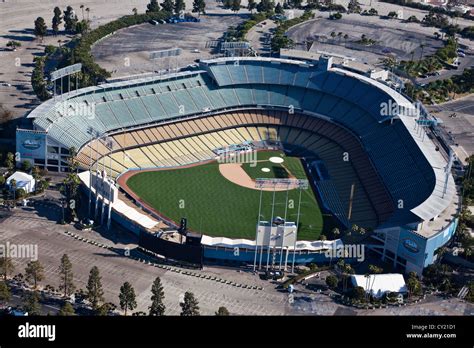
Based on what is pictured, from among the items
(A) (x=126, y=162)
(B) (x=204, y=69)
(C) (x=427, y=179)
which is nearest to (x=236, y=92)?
(B) (x=204, y=69)

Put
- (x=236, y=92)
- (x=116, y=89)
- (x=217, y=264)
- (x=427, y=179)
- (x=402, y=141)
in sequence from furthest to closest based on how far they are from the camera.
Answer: (x=236, y=92) < (x=116, y=89) < (x=402, y=141) < (x=427, y=179) < (x=217, y=264)

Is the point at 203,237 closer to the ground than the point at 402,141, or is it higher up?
closer to the ground

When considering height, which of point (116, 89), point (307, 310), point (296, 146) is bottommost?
point (307, 310)

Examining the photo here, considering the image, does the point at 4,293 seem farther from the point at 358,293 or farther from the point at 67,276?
the point at 358,293

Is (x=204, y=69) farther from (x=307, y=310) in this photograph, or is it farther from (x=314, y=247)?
(x=307, y=310)

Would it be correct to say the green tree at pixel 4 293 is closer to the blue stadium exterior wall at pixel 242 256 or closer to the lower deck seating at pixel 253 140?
the blue stadium exterior wall at pixel 242 256

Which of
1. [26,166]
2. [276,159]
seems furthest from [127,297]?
[276,159]
